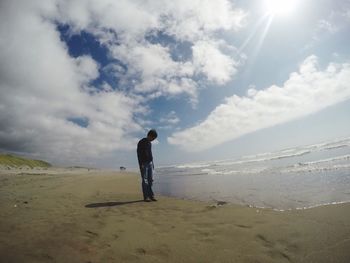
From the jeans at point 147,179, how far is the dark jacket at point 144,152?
0.16 m

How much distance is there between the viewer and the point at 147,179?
28.0ft

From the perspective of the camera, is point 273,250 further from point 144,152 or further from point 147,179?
point 144,152

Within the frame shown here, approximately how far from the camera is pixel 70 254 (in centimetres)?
328

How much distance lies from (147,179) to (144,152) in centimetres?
92

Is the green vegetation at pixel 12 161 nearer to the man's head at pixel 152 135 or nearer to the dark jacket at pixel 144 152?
the dark jacket at pixel 144 152

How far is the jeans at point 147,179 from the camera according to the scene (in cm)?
829

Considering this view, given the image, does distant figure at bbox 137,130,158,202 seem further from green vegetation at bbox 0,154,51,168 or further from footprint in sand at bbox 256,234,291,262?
green vegetation at bbox 0,154,51,168

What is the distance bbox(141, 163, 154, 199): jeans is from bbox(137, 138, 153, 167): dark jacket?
6.2 inches

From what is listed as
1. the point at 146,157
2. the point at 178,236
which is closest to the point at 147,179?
the point at 146,157

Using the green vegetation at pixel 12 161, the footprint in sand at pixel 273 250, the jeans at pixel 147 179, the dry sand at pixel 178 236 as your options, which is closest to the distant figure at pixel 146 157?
the jeans at pixel 147 179

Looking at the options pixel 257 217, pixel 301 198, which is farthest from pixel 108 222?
pixel 301 198

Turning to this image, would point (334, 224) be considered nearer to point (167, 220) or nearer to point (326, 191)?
point (167, 220)

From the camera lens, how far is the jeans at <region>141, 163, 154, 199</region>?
829 centimetres

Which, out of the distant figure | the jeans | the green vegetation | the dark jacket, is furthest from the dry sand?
the green vegetation
